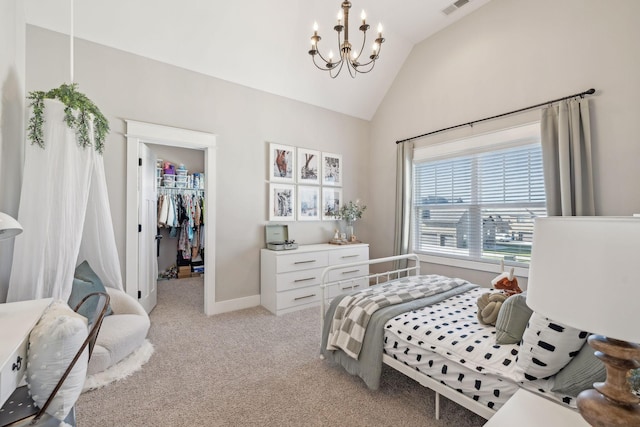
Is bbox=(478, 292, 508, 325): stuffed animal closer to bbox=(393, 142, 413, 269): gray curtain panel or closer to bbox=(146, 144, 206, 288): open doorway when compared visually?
bbox=(393, 142, 413, 269): gray curtain panel

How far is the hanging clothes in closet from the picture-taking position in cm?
486

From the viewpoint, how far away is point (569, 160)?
8.61 ft

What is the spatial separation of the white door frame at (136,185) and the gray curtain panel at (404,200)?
8.59ft

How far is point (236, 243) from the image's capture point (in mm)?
3570

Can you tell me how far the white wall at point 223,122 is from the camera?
2.71 meters

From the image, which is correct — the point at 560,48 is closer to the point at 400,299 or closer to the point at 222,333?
the point at 400,299

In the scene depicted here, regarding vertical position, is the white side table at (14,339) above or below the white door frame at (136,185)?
below

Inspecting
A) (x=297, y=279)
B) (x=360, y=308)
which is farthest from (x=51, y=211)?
(x=297, y=279)

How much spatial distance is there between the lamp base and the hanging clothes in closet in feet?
17.5

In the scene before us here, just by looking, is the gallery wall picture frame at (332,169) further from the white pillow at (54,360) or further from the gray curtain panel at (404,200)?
the white pillow at (54,360)

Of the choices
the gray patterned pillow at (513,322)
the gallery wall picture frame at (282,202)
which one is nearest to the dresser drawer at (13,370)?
the gray patterned pillow at (513,322)

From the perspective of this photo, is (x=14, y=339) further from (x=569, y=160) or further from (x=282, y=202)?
(x=569, y=160)

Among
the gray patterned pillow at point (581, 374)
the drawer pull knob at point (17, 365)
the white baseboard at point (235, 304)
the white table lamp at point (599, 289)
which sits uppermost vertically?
the white table lamp at point (599, 289)

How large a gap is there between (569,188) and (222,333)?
3.69 metres
